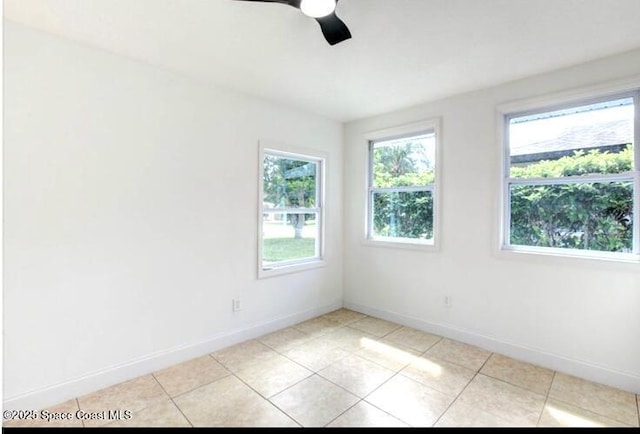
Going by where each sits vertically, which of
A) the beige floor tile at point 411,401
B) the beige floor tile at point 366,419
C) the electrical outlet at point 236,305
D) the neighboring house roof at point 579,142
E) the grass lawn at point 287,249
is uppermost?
the neighboring house roof at point 579,142

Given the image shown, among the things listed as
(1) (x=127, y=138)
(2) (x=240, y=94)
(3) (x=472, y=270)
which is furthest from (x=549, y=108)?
(1) (x=127, y=138)

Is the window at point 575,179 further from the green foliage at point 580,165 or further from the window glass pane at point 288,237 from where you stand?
the window glass pane at point 288,237

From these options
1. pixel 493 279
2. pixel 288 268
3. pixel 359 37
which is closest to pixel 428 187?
pixel 493 279

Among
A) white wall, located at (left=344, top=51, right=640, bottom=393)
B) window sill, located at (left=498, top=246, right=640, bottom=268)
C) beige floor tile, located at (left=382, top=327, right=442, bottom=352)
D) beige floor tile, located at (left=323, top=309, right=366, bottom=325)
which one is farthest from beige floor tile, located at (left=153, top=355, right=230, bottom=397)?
window sill, located at (left=498, top=246, right=640, bottom=268)

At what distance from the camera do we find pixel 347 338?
139 inches

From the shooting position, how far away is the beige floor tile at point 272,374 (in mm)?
2619

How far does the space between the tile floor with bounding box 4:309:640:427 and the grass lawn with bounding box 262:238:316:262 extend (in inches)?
37.2

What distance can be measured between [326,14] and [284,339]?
2847 mm

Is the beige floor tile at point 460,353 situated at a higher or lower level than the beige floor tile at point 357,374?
higher

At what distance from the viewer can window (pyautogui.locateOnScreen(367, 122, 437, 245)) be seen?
3.79 metres

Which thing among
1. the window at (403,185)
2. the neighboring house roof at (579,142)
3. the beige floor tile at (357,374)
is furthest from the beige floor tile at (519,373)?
the neighboring house roof at (579,142)

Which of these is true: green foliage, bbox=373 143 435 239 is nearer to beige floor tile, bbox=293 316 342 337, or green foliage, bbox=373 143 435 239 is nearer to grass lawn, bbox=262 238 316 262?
grass lawn, bbox=262 238 316 262

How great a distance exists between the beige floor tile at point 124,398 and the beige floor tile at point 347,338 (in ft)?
4.91

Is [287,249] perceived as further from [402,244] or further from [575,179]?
[575,179]
